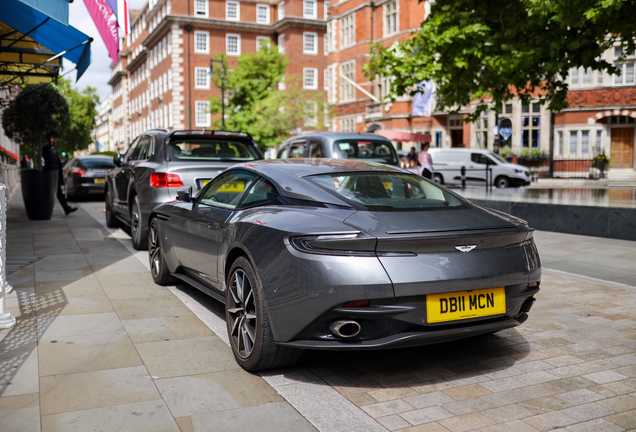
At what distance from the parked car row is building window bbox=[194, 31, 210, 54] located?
59.4 meters

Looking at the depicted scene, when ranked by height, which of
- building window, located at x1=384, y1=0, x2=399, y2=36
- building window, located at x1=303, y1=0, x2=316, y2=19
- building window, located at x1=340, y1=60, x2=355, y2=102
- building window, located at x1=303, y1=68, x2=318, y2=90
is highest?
building window, located at x1=303, y1=0, x2=316, y2=19

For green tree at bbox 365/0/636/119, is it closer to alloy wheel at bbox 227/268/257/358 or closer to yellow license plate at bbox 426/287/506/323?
yellow license plate at bbox 426/287/506/323

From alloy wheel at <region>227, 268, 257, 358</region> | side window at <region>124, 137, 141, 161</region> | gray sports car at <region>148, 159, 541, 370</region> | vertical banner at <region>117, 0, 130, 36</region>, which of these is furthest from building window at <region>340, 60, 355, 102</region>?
alloy wheel at <region>227, 268, 257, 358</region>

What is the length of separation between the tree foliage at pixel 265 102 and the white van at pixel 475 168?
19.4 meters

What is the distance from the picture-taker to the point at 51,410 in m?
3.32

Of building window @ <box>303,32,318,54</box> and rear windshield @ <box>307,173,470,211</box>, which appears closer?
rear windshield @ <box>307,173,470,211</box>

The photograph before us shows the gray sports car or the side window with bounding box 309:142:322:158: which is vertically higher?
the side window with bounding box 309:142:322:158

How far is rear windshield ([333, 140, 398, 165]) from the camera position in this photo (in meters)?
12.0

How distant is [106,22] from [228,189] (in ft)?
23.4

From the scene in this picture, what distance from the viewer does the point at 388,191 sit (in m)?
4.28

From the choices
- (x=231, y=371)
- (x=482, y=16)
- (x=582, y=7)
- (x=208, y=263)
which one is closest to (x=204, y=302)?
(x=208, y=263)

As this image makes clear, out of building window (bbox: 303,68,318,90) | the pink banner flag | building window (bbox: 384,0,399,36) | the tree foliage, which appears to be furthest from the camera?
building window (bbox: 303,68,318,90)

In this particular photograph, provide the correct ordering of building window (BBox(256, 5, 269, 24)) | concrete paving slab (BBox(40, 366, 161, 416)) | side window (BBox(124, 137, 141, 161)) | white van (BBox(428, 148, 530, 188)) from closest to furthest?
concrete paving slab (BBox(40, 366, 161, 416))
side window (BBox(124, 137, 141, 161))
white van (BBox(428, 148, 530, 188))
building window (BBox(256, 5, 269, 24))

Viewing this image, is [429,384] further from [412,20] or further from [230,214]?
[412,20]
